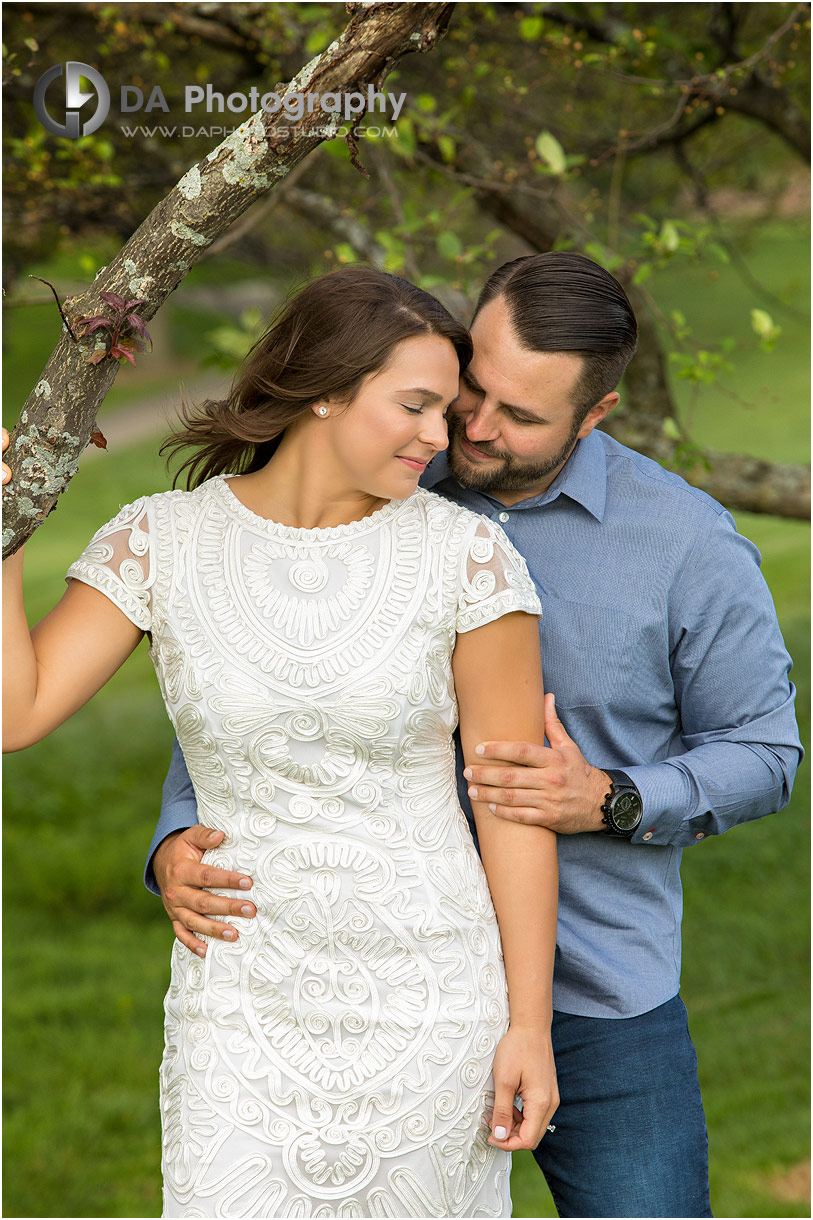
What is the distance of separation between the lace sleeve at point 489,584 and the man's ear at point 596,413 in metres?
0.49

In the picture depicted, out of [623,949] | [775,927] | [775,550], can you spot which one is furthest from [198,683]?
[775,550]

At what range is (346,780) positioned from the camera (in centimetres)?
193

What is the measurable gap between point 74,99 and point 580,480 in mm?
2177

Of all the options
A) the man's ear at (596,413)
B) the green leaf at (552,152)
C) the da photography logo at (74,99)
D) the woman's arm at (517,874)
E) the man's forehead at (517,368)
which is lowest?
the woman's arm at (517,874)

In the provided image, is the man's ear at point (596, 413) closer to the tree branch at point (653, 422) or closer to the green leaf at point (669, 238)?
the green leaf at point (669, 238)

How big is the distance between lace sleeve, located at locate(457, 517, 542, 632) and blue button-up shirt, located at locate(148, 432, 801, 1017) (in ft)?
1.12

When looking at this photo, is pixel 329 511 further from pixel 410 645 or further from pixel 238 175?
pixel 238 175

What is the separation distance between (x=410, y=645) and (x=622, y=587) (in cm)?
57

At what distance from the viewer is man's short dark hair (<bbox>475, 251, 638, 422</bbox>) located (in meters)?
2.30

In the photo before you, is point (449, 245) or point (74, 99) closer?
point (449, 245)

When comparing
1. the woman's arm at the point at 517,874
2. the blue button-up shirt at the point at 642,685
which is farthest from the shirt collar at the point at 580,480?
the woman's arm at the point at 517,874

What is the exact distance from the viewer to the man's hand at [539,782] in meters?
2.00

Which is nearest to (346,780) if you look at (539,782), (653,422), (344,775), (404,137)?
(344,775)

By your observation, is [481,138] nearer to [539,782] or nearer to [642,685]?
[642,685]
